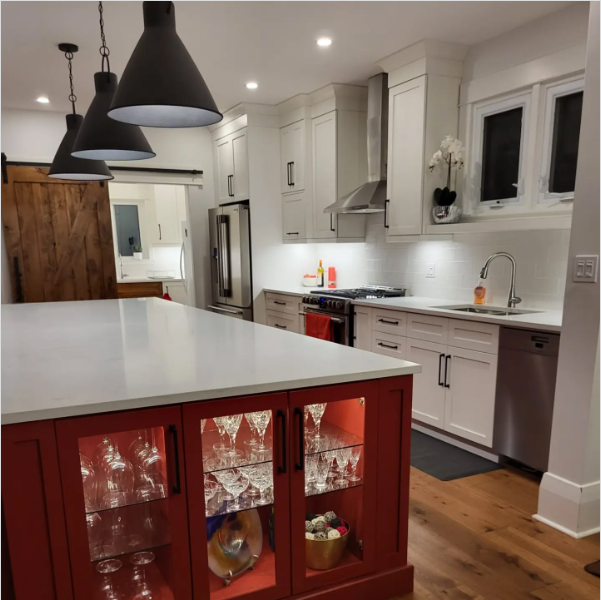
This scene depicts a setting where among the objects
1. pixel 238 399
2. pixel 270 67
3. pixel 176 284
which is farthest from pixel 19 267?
pixel 238 399

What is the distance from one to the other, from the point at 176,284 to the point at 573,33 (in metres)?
5.52

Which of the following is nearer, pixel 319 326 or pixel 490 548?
pixel 490 548

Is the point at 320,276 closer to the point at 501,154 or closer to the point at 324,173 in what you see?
the point at 324,173

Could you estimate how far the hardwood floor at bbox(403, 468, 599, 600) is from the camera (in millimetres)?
1794

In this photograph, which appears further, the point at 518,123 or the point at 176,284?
the point at 176,284

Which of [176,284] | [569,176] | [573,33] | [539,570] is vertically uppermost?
[573,33]

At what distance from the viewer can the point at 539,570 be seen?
190 centimetres

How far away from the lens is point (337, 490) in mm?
1624

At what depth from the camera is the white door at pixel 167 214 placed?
704 centimetres

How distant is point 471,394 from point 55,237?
14.7 ft

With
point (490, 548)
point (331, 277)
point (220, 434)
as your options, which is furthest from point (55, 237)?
point (490, 548)

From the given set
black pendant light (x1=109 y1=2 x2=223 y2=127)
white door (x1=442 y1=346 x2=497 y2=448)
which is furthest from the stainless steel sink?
black pendant light (x1=109 y1=2 x2=223 y2=127)

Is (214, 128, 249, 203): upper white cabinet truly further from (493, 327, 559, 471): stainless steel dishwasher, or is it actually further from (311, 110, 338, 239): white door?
(493, 327, 559, 471): stainless steel dishwasher

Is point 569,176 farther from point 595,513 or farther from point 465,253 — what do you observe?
point 595,513
